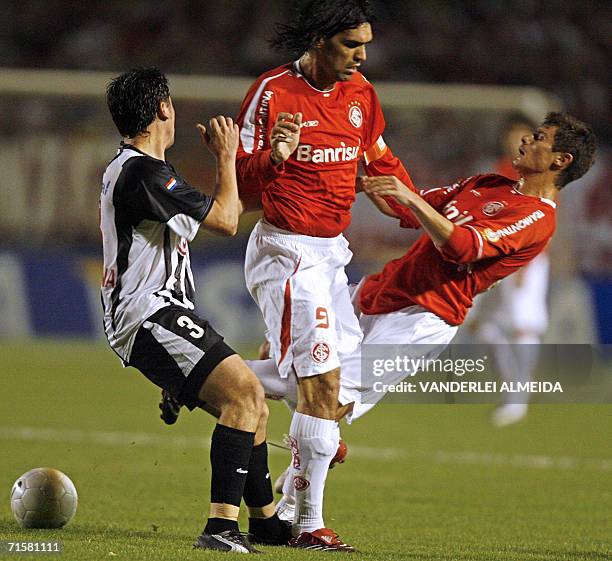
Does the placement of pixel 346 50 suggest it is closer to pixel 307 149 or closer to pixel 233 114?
pixel 307 149

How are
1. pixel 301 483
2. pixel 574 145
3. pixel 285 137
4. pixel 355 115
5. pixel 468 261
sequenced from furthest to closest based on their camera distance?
1. pixel 574 145
2. pixel 355 115
3. pixel 468 261
4. pixel 301 483
5. pixel 285 137

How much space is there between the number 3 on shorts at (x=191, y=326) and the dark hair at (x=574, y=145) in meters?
2.27

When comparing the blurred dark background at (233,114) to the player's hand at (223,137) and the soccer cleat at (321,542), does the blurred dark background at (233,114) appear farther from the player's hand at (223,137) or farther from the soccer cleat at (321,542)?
the player's hand at (223,137)

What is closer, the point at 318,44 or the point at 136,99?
the point at 136,99

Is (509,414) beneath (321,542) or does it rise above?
above

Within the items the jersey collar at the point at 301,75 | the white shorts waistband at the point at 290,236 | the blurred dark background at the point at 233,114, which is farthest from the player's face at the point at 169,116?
the blurred dark background at the point at 233,114

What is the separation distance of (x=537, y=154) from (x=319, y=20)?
1360 millimetres

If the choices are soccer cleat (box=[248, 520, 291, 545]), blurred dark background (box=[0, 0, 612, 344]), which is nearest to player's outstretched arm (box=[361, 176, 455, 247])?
soccer cleat (box=[248, 520, 291, 545])

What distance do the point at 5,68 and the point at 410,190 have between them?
1647 centimetres

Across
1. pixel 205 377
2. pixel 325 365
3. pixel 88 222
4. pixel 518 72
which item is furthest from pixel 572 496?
pixel 518 72

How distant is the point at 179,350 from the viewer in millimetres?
4973

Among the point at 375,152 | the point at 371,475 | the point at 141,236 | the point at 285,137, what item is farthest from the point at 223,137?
the point at 371,475

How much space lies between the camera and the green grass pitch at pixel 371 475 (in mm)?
5539

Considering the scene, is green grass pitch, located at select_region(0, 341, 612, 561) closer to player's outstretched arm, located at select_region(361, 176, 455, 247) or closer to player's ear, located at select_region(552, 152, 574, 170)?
player's outstretched arm, located at select_region(361, 176, 455, 247)
